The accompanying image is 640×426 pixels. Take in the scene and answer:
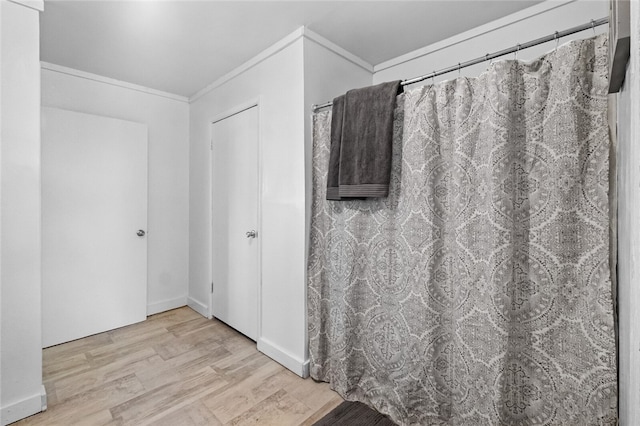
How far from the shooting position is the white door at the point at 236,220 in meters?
2.61

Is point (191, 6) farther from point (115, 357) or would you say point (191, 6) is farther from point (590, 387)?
point (590, 387)

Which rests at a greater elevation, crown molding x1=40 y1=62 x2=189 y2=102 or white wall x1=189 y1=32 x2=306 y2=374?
crown molding x1=40 y1=62 x2=189 y2=102

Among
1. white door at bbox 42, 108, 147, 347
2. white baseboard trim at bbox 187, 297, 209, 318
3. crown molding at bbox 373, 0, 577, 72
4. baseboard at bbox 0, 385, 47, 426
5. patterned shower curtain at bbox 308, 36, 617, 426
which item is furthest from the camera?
white baseboard trim at bbox 187, 297, 209, 318

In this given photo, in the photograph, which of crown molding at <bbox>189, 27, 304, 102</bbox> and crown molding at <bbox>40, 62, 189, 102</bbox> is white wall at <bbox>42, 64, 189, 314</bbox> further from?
crown molding at <bbox>189, 27, 304, 102</bbox>

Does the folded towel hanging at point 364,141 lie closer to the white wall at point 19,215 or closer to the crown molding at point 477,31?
the crown molding at point 477,31

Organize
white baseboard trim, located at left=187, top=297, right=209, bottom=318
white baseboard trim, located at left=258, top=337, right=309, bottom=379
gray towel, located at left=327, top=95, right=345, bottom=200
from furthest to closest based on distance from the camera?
white baseboard trim, located at left=187, top=297, right=209, bottom=318 < white baseboard trim, located at left=258, top=337, right=309, bottom=379 < gray towel, located at left=327, top=95, right=345, bottom=200

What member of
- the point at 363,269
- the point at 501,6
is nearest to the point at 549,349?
the point at 363,269

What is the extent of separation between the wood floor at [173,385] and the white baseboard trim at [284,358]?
4 cm

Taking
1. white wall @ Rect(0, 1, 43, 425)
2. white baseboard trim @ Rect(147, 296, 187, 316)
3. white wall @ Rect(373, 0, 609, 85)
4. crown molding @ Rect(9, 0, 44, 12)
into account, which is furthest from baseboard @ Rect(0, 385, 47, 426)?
white wall @ Rect(373, 0, 609, 85)

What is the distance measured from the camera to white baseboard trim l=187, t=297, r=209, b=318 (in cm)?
314

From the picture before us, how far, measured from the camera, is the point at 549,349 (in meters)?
1.25

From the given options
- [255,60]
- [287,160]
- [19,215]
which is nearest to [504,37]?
[287,160]

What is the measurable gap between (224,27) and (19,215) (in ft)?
5.58

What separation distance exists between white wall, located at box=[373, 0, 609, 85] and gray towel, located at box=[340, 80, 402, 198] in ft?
2.67
